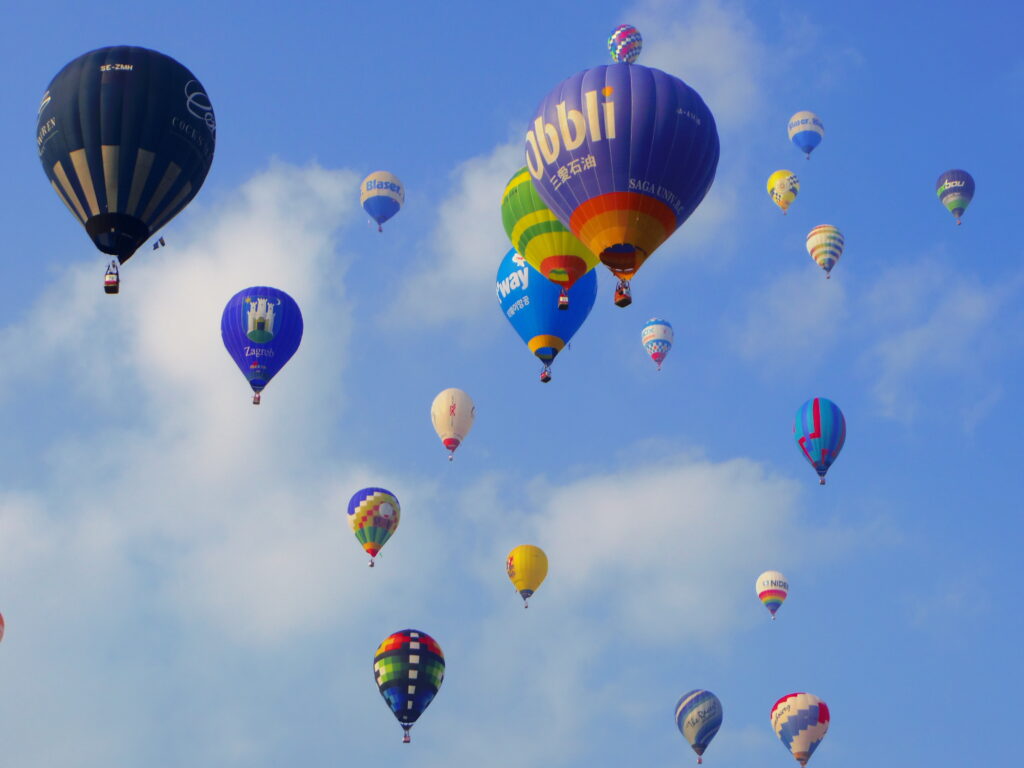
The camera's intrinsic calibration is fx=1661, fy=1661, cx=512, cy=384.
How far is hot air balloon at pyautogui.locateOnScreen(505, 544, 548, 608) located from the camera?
183 ft

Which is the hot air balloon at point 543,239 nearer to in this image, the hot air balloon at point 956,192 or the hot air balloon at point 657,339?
the hot air balloon at point 657,339

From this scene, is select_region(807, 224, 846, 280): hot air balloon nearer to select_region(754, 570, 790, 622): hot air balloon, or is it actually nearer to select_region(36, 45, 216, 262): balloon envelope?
select_region(754, 570, 790, 622): hot air balloon

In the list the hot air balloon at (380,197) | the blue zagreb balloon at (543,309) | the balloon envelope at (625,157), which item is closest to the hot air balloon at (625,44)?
the hot air balloon at (380,197)

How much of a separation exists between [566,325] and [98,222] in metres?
14.4

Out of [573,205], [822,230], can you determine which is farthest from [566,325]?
[822,230]

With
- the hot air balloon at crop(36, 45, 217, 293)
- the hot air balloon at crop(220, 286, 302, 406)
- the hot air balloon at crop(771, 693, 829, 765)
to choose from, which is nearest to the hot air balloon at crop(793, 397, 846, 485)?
the hot air balloon at crop(771, 693, 829, 765)

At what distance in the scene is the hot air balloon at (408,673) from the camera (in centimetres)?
4794

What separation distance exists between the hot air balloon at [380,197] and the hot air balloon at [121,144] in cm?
2393

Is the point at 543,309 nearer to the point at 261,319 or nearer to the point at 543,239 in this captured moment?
the point at 543,239

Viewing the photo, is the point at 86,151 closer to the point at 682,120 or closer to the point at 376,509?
the point at 682,120

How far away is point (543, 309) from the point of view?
144 ft

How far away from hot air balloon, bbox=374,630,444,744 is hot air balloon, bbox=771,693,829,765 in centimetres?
1219

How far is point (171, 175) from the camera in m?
34.2

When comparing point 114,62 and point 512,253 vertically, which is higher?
point 512,253
